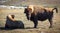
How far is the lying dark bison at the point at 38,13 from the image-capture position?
2.08 meters

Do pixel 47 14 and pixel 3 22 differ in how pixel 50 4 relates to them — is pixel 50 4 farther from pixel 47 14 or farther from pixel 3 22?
pixel 3 22

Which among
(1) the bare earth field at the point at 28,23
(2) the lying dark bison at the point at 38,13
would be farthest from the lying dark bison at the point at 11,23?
(2) the lying dark bison at the point at 38,13

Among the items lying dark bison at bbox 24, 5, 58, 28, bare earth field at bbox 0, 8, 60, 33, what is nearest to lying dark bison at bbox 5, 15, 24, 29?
bare earth field at bbox 0, 8, 60, 33

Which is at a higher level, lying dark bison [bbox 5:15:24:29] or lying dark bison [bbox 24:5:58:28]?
lying dark bison [bbox 24:5:58:28]

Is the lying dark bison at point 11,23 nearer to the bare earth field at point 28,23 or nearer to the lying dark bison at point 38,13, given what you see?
the bare earth field at point 28,23

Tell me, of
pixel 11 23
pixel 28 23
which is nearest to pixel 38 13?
pixel 28 23

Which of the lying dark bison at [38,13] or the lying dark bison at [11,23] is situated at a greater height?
the lying dark bison at [38,13]

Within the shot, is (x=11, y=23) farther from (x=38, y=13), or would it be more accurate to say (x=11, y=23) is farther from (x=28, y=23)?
(x=38, y=13)

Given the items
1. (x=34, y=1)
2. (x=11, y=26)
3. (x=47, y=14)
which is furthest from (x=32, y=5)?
(x=11, y=26)

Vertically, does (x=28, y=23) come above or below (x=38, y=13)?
below

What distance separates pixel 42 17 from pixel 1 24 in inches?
17.4

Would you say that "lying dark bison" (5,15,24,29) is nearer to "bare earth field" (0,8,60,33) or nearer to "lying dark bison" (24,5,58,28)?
"bare earth field" (0,8,60,33)

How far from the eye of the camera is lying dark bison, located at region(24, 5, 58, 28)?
208cm

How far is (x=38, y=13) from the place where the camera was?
2.10 metres
